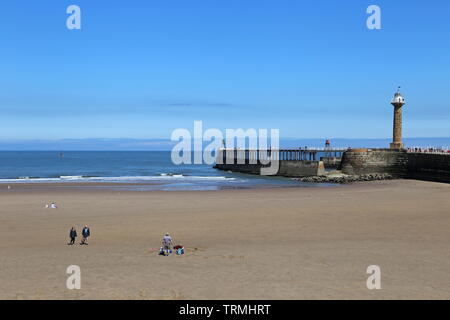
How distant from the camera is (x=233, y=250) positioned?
17234 millimetres

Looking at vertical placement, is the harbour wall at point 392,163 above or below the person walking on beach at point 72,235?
above

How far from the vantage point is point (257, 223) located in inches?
938

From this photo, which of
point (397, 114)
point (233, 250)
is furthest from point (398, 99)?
point (233, 250)

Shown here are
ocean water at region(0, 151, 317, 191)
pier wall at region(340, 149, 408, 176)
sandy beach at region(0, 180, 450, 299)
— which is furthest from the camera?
pier wall at region(340, 149, 408, 176)

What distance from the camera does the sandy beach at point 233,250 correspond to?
12219 millimetres

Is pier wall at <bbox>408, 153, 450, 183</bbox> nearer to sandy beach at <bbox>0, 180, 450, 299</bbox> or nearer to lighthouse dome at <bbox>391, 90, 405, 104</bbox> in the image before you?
lighthouse dome at <bbox>391, 90, 405, 104</bbox>

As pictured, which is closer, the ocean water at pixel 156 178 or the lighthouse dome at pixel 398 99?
the ocean water at pixel 156 178

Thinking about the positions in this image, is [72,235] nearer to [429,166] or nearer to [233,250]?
[233,250]

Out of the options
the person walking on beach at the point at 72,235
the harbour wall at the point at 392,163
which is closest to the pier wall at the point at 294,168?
the harbour wall at the point at 392,163

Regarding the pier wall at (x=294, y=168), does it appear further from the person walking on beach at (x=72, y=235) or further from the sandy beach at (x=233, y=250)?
the person walking on beach at (x=72, y=235)

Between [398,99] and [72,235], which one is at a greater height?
[398,99]

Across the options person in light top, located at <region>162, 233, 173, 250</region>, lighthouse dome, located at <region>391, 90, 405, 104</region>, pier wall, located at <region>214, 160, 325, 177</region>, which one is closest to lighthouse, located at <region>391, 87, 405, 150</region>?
lighthouse dome, located at <region>391, 90, 405, 104</region>

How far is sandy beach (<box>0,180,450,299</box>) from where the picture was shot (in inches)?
481
